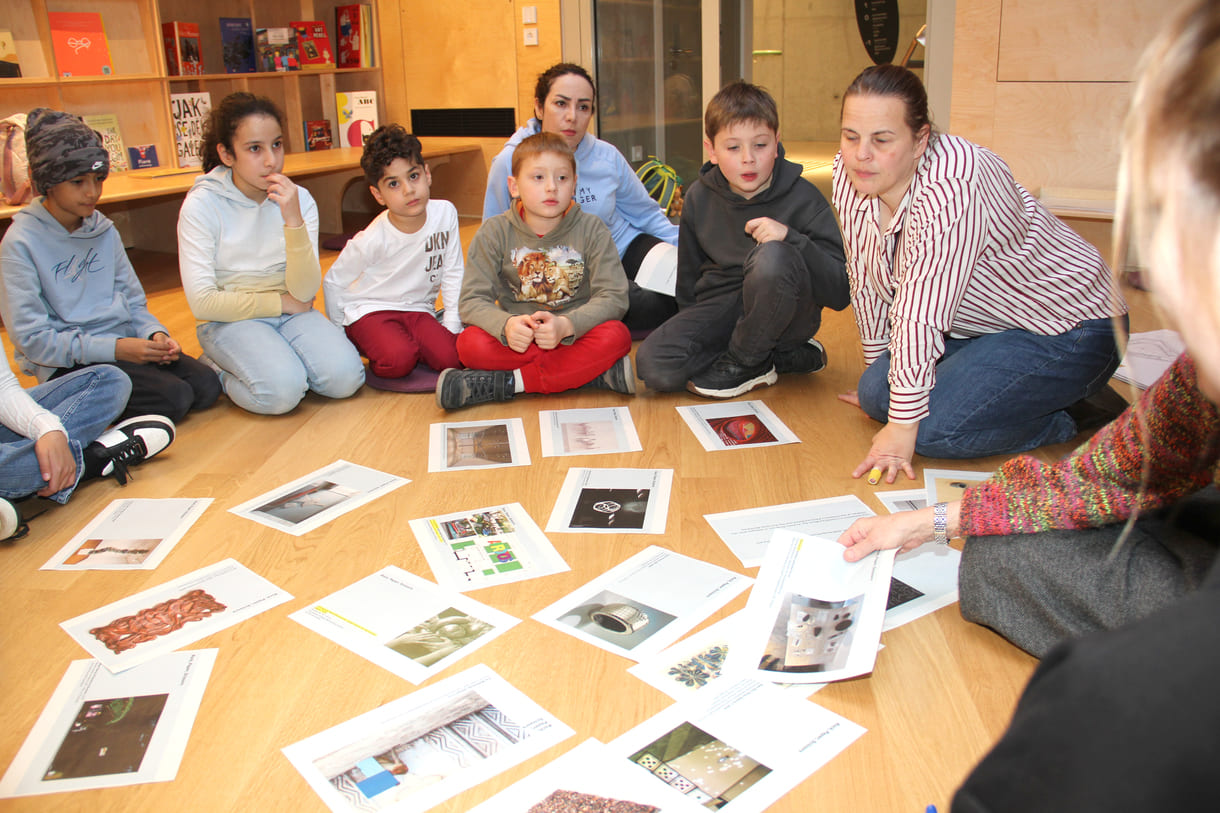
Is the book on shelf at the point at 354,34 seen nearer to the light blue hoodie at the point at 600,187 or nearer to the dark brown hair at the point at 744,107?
the light blue hoodie at the point at 600,187

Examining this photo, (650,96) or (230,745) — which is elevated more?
(650,96)

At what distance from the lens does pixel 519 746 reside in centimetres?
116

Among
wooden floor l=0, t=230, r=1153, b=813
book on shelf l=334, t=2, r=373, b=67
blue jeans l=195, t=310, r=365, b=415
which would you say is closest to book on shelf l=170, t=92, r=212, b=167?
book on shelf l=334, t=2, r=373, b=67

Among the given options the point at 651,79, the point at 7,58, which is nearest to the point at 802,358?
the point at 651,79

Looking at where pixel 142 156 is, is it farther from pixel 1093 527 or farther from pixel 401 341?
pixel 1093 527

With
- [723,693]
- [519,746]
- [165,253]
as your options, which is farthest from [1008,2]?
[165,253]

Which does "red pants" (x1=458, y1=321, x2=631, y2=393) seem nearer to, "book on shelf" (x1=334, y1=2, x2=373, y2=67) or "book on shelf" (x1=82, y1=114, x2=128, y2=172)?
"book on shelf" (x1=82, y1=114, x2=128, y2=172)

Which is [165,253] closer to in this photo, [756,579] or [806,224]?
[806,224]

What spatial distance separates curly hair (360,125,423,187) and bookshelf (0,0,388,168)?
6.39 ft

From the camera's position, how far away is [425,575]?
1585 millimetres

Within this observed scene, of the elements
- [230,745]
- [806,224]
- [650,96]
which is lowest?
[230,745]

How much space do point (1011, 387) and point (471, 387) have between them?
4.19 ft

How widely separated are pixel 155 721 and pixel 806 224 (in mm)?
1823

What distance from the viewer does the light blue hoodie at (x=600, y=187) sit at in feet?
9.65
